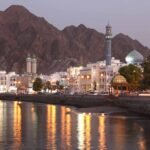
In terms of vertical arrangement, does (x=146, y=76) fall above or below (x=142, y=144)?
above

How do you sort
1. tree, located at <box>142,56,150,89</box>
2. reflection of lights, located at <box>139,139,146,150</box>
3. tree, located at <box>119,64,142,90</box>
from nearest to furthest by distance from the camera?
reflection of lights, located at <box>139,139,146,150</box> → tree, located at <box>142,56,150,89</box> → tree, located at <box>119,64,142,90</box>

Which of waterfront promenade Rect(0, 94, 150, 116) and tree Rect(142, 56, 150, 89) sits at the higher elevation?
tree Rect(142, 56, 150, 89)

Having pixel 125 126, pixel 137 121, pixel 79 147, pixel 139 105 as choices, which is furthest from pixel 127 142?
pixel 139 105

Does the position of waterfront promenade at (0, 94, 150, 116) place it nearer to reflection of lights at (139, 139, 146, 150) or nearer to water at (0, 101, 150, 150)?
water at (0, 101, 150, 150)

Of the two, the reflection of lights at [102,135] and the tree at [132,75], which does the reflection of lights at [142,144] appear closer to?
the reflection of lights at [102,135]

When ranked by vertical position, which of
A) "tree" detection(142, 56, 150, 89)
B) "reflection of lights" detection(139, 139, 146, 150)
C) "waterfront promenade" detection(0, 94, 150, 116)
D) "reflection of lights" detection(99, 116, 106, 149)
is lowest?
"reflection of lights" detection(139, 139, 146, 150)

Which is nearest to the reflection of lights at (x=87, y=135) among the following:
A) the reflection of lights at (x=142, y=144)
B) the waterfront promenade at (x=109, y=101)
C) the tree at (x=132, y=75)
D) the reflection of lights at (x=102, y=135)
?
the reflection of lights at (x=102, y=135)

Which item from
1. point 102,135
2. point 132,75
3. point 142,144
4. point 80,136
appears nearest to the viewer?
point 142,144

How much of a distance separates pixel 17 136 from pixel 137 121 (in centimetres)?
1850

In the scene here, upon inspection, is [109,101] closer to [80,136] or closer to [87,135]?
[87,135]

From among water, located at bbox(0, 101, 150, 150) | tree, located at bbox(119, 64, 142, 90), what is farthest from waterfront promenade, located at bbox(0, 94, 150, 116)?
tree, located at bbox(119, 64, 142, 90)

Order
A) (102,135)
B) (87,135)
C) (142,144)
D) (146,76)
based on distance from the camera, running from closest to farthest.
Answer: (142,144) → (87,135) → (102,135) → (146,76)

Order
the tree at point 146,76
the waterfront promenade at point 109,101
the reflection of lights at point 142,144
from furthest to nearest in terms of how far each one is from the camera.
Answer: the tree at point 146,76
the waterfront promenade at point 109,101
the reflection of lights at point 142,144

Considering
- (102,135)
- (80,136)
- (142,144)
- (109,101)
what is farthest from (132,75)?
(142,144)
